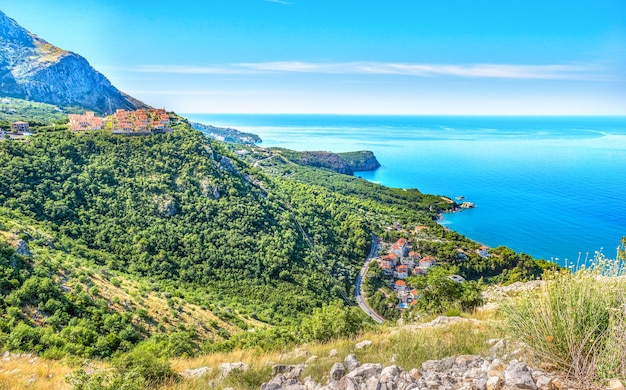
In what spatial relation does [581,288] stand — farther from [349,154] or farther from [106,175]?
[349,154]

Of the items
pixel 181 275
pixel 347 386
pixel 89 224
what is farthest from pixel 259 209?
pixel 347 386

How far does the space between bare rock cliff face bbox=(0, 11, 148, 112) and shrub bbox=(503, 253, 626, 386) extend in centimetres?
11982

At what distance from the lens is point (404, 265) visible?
37938 mm

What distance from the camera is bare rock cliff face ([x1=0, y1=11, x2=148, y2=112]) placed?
309 feet

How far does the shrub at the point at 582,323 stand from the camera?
3.61m

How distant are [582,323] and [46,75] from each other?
129339mm

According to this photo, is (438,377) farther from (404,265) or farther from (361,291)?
(404,265)

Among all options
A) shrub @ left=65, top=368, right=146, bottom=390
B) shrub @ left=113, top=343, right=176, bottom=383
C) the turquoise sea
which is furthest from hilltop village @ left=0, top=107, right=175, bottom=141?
the turquoise sea

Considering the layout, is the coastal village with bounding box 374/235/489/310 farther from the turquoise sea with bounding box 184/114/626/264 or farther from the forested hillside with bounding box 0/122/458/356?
the turquoise sea with bounding box 184/114/626/264

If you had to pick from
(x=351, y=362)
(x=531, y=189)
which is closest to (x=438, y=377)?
(x=351, y=362)

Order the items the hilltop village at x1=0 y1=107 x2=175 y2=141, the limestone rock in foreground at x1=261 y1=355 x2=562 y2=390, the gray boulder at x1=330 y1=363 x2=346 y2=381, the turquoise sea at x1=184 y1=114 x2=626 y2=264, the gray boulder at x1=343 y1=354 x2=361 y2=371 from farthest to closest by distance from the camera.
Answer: the turquoise sea at x1=184 y1=114 x2=626 y2=264 < the hilltop village at x1=0 y1=107 x2=175 y2=141 < the gray boulder at x1=343 y1=354 x2=361 y2=371 < the gray boulder at x1=330 y1=363 x2=346 y2=381 < the limestone rock in foreground at x1=261 y1=355 x2=562 y2=390

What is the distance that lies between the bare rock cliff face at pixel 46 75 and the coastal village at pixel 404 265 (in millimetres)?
102412

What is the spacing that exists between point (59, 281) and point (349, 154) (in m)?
112

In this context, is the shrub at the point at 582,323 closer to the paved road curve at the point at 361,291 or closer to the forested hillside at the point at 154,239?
the forested hillside at the point at 154,239
